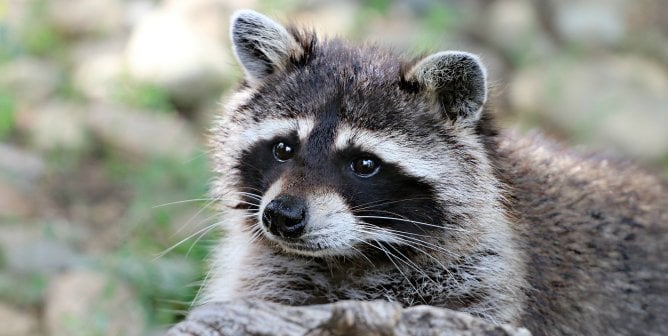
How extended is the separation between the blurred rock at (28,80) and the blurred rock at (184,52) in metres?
0.83

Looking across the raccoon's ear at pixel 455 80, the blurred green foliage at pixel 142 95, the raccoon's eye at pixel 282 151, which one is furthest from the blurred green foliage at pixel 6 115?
the raccoon's ear at pixel 455 80

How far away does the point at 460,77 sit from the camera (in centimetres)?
453

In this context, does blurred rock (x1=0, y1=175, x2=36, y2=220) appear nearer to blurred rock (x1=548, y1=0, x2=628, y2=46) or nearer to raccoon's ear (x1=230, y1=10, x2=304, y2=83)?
raccoon's ear (x1=230, y1=10, x2=304, y2=83)

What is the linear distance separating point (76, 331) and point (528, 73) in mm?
6683

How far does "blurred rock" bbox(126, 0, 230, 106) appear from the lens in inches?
394

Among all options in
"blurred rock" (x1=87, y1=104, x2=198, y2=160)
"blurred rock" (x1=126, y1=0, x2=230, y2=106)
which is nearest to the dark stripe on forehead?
"blurred rock" (x1=87, y1=104, x2=198, y2=160)

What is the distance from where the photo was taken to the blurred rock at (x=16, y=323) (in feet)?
22.0

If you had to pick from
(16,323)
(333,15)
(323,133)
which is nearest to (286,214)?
(323,133)

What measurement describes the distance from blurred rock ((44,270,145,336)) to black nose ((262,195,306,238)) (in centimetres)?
248

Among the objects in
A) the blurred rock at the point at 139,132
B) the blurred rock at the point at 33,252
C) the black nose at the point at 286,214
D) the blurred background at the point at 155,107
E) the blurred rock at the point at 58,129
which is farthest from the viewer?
the blurred rock at the point at 58,129

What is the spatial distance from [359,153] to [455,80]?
0.60 meters

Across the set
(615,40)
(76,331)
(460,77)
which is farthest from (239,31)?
(615,40)

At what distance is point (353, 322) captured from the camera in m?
3.43

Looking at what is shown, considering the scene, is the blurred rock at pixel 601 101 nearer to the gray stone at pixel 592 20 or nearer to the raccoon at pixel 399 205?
the gray stone at pixel 592 20
